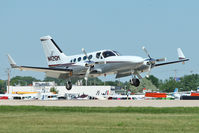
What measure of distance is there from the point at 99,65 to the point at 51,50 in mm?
12199

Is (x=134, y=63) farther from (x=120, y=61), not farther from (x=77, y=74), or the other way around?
(x=77, y=74)

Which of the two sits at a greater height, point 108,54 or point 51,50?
point 51,50

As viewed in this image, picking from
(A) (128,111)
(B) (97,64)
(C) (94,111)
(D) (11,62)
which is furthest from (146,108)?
(D) (11,62)

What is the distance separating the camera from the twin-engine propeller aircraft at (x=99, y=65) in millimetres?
50188

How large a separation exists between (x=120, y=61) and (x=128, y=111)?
9125 mm

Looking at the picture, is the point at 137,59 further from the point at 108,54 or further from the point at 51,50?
the point at 51,50

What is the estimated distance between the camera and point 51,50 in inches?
2452

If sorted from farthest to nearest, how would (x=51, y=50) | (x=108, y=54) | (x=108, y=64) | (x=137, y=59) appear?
(x=51, y=50)
(x=108, y=54)
(x=108, y=64)
(x=137, y=59)

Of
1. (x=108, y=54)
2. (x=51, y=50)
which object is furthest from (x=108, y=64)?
(x=51, y=50)

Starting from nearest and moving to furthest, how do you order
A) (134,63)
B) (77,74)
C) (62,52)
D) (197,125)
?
1. (197,125)
2. (134,63)
3. (77,74)
4. (62,52)

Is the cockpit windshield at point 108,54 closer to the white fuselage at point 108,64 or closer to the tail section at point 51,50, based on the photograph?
the white fuselage at point 108,64

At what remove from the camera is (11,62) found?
174 ft

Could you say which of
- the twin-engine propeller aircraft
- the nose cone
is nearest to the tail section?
the twin-engine propeller aircraft

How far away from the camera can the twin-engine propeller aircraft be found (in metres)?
50.2
